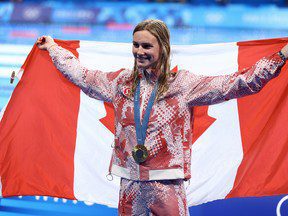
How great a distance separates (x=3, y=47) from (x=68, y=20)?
1.64m

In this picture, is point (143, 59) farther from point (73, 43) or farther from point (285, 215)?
point (285, 215)

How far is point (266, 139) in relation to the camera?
3.14 meters

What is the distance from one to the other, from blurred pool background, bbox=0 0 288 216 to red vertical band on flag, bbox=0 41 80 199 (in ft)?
5.97

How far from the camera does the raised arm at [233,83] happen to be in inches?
91.7

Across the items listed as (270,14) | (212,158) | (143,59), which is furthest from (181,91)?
(270,14)

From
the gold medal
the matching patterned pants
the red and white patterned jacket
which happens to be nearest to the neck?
the red and white patterned jacket

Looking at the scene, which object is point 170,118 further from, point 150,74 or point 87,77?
point 87,77

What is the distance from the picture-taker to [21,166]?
11.0 feet

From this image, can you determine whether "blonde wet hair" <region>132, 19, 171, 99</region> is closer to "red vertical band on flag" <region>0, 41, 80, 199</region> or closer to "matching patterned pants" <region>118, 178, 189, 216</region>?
"matching patterned pants" <region>118, 178, 189, 216</region>

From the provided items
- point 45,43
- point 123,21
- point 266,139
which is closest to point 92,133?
point 45,43

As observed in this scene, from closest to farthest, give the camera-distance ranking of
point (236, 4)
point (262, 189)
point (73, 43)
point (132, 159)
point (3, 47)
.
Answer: point (132, 159) < point (262, 189) < point (73, 43) < point (3, 47) < point (236, 4)

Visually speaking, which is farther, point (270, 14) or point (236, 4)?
point (236, 4)

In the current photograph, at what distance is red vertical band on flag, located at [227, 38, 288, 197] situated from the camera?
313 cm

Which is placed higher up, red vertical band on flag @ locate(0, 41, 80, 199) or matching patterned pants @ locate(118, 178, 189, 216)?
red vertical band on flag @ locate(0, 41, 80, 199)
